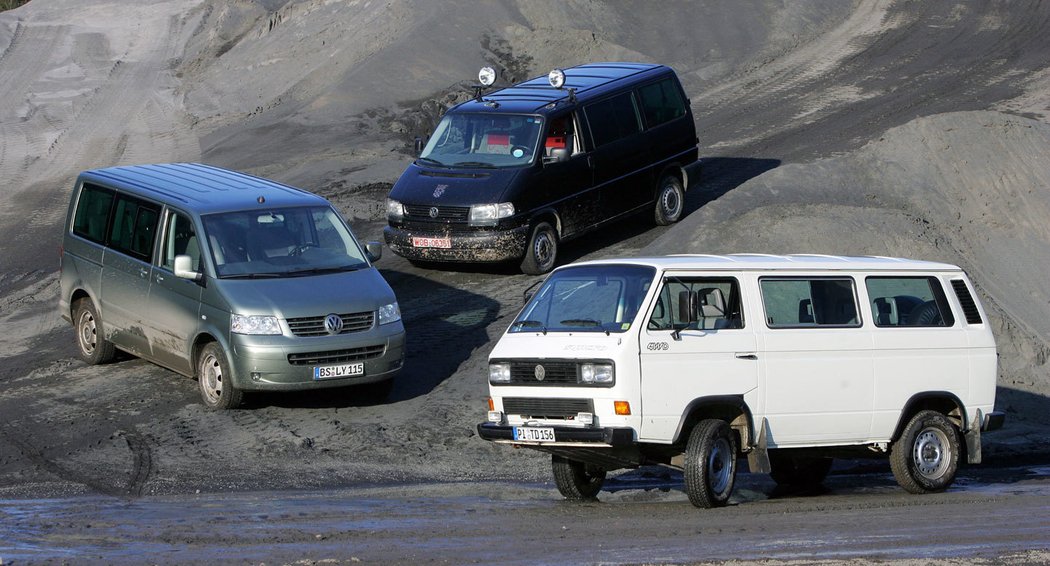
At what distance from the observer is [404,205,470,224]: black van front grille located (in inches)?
703

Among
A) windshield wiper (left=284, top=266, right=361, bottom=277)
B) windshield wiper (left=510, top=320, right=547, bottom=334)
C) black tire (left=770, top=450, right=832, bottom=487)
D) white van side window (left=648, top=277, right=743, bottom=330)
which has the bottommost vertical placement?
black tire (left=770, top=450, right=832, bottom=487)

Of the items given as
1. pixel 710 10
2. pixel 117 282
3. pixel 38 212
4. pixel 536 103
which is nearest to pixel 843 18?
Result: pixel 710 10

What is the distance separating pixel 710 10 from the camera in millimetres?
34594

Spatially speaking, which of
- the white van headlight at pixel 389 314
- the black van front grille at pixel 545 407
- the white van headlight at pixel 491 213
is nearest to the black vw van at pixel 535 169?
the white van headlight at pixel 491 213

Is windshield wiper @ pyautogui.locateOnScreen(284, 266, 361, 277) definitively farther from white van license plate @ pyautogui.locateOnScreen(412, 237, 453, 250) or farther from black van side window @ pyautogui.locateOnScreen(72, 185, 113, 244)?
white van license plate @ pyautogui.locateOnScreen(412, 237, 453, 250)

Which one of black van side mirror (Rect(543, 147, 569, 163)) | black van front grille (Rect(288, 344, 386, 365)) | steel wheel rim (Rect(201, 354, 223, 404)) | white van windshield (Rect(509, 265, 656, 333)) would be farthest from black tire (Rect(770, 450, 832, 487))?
black van side mirror (Rect(543, 147, 569, 163))

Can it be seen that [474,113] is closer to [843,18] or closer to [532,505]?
[532,505]

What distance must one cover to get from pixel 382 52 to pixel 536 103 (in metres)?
11.9

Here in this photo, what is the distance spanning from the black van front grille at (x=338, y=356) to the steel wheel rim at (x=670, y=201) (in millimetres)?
Result: 7432

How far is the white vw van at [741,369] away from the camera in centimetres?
1055

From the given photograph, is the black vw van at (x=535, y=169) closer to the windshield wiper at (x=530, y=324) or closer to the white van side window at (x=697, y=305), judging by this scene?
the windshield wiper at (x=530, y=324)

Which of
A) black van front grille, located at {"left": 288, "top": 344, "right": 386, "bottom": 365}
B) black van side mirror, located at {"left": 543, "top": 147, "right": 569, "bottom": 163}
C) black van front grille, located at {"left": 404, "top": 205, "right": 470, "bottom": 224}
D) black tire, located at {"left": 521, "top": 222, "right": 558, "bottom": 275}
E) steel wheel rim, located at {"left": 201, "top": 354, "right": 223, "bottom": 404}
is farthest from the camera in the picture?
black van side mirror, located at {"left": 543, "top": 147, "right": 569, "bottom": 163}

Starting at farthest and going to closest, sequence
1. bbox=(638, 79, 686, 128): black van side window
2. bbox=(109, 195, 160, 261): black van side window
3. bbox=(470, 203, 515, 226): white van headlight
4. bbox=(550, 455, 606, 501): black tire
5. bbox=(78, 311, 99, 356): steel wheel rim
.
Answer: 1. bbox=(638, 79, 686, 128): black van side window
2. bbox=(470, 203, 515, 226): white van headlight
3. bbox=(78, 311, 99, 356): steel wheel rim
4. bbox=(109, 195, 160, 261): black van side window
5. bbox=(550, 455, 606, 501): black tire

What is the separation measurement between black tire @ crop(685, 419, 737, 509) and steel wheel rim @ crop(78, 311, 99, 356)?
8.06m
